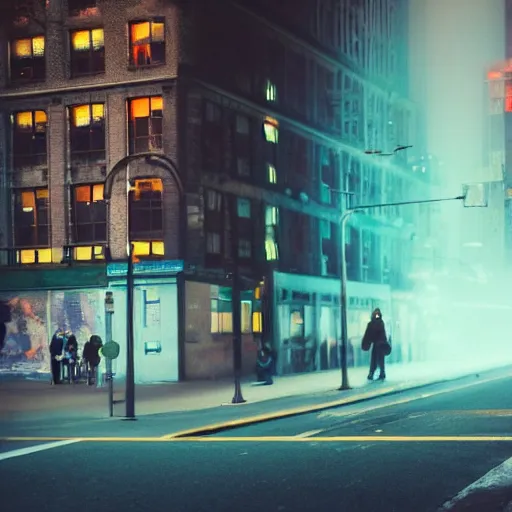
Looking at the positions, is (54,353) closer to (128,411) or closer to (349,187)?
(128,411)

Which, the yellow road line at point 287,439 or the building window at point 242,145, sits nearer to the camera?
the yellow road line at point 287,439

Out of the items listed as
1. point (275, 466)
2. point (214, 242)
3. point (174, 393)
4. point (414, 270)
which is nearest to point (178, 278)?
point (214, 242)

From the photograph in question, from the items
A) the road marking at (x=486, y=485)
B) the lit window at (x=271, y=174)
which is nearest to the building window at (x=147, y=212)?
the lit window at (x=271, y=174)

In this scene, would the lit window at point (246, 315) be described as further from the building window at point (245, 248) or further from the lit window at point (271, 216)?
the lit window at point (271, 216)

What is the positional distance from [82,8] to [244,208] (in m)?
9.41

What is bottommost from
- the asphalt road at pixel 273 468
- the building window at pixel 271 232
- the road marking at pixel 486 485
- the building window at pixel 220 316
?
the asphalt road at pixel 273 468

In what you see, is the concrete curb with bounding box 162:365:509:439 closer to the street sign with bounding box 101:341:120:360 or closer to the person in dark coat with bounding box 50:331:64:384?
the street sign with bounding box 101:341:120:360

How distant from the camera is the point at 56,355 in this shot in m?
33.4

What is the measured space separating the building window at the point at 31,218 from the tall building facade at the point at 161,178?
5cm

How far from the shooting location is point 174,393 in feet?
95.0

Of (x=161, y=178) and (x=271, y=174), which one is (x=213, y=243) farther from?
(x=271, y=174)

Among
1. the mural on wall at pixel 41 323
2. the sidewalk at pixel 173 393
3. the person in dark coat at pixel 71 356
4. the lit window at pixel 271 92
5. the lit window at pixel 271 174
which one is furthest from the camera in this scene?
the lit window at pixel 271 92

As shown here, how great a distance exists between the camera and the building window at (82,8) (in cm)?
3762

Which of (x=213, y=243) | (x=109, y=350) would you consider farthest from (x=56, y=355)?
(x=109, y=350)
